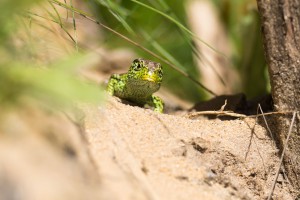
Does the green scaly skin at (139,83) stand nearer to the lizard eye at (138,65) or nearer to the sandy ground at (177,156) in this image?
the lizard eye at (138,65)

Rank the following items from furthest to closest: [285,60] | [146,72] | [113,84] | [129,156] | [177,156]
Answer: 1. [113,84]
2. [146,72]
3. [285,60]
4. [177,156]
5. [129,156]

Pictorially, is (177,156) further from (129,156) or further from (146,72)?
(146,72)

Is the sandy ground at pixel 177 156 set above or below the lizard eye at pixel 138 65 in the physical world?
below

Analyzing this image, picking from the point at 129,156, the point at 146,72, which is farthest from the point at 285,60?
the point at 146,72

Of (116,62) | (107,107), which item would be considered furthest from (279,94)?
(116,62)

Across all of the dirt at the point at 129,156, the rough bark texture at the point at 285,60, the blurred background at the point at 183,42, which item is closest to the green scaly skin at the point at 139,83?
the blurred background at the point at 183,42

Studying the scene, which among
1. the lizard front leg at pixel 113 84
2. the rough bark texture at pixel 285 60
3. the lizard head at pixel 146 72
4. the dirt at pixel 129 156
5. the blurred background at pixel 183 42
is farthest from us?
the blurred background at pixel 183 42
